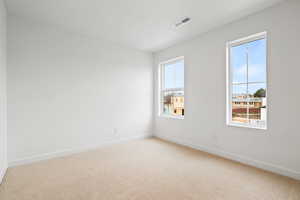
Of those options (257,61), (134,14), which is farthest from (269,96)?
(134,14)

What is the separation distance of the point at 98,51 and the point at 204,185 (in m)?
3.46

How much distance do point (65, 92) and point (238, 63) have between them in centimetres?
357

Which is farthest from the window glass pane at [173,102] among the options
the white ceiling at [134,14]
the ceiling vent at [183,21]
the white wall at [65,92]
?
the ceiling vent at [183,21]

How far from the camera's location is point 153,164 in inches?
108

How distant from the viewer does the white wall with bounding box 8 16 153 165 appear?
272cm

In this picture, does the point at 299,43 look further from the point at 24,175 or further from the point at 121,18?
the point at 24,175

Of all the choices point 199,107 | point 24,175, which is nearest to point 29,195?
point 24,175

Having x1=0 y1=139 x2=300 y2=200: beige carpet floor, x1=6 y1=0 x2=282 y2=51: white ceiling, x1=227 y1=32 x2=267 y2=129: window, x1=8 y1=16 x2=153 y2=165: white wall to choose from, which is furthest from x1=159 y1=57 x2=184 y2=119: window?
x1=0 y1=139 x2=300 y2=200: beige carpet floor

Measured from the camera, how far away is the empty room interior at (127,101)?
2158 mm

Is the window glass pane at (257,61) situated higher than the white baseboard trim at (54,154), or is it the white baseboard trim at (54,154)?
the window glass pane at (257,61)

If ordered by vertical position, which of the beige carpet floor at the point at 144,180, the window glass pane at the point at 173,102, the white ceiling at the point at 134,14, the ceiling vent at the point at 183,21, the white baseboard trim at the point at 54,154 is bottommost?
the beige carpet floor at the point at 144,180

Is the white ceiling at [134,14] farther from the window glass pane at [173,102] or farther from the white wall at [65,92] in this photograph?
the window glass pane at [173,102]

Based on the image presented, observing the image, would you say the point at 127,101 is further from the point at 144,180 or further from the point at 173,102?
the point at 144,180

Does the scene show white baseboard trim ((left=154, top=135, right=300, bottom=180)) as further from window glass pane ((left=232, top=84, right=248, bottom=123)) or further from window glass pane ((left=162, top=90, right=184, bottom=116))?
window glass pane ((left=162, top=90, right=184, bottom=116))
